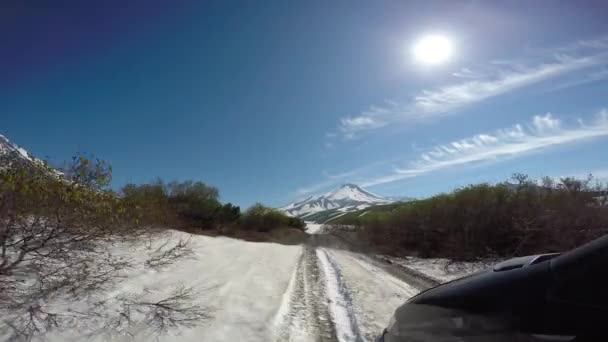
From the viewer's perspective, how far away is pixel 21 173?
4.63 meters

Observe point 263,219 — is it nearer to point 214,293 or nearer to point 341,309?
point 214,293

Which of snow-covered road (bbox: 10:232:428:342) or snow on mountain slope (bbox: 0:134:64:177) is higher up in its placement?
snow on mountain slope (bbox: 0:134:64:177)

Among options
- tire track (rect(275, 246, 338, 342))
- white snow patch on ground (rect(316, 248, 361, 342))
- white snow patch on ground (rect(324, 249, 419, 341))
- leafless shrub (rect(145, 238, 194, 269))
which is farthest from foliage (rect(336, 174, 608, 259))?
leafless shrub (rect(145, 238, 194, 269))

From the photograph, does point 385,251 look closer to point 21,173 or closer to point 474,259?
Answer: point 474,259

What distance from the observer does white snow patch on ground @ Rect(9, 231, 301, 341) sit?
150 inches

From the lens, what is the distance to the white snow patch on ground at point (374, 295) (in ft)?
14.4

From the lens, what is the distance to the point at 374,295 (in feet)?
19.9

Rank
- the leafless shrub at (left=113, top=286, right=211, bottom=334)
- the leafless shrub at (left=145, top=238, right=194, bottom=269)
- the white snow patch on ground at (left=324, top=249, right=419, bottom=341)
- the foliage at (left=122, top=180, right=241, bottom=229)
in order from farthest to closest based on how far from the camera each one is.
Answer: the foliage at (left=122, top=180, right=241, bottom=229) → the leafless shrub at (left=145, top=238, right=194, bottom=269) → the white snow patch on ground at (left=324, top=249, right=419, bottom=341) → the leafless shrub at (left=113, top=286, right=211, bottom=334)

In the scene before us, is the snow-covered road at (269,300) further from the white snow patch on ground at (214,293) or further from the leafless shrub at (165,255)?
the leafless shrub at (165,255)

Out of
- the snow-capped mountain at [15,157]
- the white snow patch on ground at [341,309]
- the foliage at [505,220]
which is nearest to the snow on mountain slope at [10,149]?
the snow-capped mountain at [15,157]

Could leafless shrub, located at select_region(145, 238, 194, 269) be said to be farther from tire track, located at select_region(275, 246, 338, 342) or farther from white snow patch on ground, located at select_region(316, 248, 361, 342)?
white snow patch on ground, located at select_region(316, 248, 361, 342)

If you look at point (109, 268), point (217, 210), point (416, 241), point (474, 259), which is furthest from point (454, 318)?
point (217, 210)

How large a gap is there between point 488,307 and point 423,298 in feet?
2.07

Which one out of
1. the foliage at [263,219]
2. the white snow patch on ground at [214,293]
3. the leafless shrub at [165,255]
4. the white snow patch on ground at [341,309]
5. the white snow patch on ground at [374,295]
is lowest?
the white snow patch on ground at [374,295]
